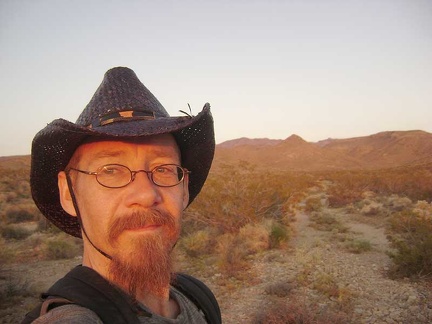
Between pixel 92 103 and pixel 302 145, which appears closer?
pixel 92 103

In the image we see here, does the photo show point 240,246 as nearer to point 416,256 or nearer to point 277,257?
point 277,257

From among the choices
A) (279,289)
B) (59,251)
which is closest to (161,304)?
(279,289)

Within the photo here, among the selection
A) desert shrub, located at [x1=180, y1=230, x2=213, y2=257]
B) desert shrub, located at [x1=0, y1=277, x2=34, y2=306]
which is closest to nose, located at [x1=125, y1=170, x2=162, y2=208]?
desert shrub, located at [x1=0, y1=277, x2=34, y2=306]

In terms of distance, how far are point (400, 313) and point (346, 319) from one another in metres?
1.07

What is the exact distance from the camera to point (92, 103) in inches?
61.8

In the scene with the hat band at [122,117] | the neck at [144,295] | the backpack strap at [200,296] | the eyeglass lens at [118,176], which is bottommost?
the backpack strap at [200,296]

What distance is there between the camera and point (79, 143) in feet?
4.80

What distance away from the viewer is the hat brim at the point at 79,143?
1346 millimetres

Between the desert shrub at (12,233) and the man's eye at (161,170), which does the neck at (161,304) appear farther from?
the desert shrub at (12,233)

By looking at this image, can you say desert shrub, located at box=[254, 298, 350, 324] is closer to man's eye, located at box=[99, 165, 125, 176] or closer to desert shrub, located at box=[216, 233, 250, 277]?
desert shrub, located at box=[216, 233, 250, 277]

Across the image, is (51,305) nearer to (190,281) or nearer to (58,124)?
(58,124)

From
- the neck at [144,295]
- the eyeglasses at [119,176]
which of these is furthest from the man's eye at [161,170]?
the neck at [144,295]

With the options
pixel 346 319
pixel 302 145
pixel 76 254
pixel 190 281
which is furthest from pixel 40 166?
pixel 302 145

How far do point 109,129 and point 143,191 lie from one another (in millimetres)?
305
